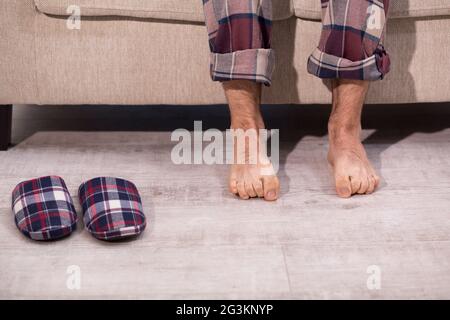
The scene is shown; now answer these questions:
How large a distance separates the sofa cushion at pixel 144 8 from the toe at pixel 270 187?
36 cm

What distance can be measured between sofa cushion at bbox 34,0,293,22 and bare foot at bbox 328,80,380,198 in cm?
20

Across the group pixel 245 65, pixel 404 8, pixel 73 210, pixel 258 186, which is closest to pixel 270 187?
pixel 258 186

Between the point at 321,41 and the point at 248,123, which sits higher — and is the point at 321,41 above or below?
above

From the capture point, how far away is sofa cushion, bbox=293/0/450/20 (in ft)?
5.21

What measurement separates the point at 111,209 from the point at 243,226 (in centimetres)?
24

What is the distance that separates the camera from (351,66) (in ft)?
4.77

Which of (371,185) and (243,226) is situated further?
(371,185)

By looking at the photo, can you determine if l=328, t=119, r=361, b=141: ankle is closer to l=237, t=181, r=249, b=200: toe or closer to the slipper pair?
l=237, t=181, r=249, b=200: toe

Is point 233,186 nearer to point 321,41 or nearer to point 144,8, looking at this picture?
point 321,41

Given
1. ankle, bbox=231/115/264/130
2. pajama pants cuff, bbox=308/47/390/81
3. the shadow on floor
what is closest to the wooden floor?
the shadow on floor

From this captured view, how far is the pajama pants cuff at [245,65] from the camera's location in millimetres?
1442

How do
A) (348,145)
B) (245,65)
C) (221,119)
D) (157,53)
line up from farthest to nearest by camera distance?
1. (221,119)
2. (157,53)
3. (348,145)
4. (245,65)
